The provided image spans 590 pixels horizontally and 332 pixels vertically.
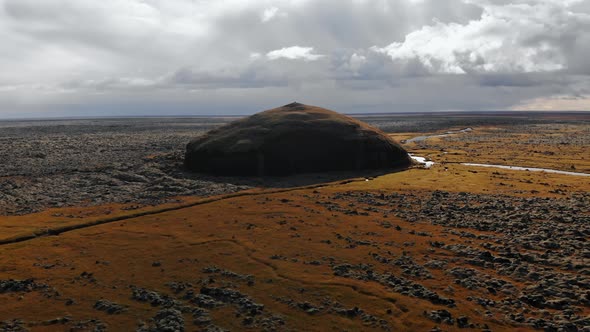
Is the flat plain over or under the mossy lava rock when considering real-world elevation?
under

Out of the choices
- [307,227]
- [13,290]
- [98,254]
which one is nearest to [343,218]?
[307,227]

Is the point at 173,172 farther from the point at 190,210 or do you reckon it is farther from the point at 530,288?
the point at 530,288

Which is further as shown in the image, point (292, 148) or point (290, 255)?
point (292, 148)

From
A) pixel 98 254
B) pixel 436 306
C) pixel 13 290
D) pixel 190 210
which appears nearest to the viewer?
pixel 436 306

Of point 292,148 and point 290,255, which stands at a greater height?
point 292,148

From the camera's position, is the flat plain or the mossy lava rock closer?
the flat plain
